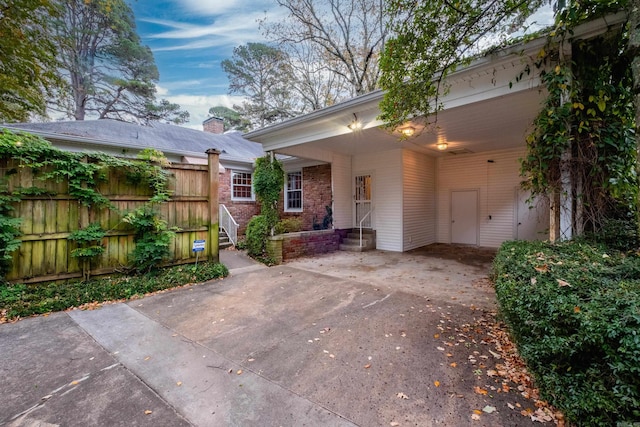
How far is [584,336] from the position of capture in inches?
62.4

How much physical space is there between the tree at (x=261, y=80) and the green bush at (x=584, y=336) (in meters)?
16.7

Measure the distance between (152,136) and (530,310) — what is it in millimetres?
12254

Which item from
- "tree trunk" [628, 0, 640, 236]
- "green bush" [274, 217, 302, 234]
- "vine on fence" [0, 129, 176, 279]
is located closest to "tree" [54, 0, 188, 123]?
"vine on fence" [0, 129, 176, 279]

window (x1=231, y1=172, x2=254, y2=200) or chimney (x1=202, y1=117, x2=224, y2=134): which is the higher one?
chimney (x1=202, y1=117, x2=224, y2=134)

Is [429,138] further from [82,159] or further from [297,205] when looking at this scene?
[82,159]

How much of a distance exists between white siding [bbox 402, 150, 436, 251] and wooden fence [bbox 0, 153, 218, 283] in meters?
5.84

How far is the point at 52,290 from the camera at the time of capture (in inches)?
166

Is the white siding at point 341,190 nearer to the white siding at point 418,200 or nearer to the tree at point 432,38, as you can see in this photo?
the white siding at point 418,200

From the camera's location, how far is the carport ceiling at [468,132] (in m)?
5.01

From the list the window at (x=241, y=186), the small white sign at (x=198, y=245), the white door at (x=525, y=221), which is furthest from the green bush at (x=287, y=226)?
the white door at (x=525, y=221)

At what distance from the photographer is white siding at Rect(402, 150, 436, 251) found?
28.8ft

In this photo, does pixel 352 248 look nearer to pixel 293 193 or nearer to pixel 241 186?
pixel 293 193

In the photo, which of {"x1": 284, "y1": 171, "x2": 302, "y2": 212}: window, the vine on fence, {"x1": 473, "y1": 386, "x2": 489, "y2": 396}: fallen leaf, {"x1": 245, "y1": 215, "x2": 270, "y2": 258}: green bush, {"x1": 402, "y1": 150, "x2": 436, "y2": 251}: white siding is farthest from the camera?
{"x1": 284, "y1": 171, "x2": 302, "y2": 212}: window

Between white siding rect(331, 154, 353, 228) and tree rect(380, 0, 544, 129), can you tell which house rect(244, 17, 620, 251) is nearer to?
white siding rect(331, 154, 353, 228)
